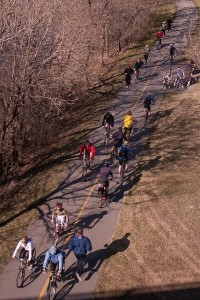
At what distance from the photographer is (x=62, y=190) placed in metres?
17.4

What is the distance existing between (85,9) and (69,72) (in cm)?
1145

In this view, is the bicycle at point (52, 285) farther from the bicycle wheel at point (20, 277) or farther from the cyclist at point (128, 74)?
the cyclist at point (128, 74)

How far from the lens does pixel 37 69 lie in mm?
19672

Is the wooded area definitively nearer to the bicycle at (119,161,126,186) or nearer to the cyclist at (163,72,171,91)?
the bicycle at (119,161,126,186)

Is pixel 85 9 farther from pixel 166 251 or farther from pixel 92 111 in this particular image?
pixel 166 251

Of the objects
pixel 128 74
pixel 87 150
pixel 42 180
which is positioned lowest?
pixel 42 180

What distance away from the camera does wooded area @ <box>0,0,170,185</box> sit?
18312 mm

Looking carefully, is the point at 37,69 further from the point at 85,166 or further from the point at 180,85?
the point at 180,85

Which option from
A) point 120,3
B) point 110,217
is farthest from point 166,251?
point 120,3

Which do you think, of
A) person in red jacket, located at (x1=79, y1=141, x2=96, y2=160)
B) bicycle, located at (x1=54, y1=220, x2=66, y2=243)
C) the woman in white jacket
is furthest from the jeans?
person in red jacket, located at (x1=79, y1=141, x2=96, y2=160)

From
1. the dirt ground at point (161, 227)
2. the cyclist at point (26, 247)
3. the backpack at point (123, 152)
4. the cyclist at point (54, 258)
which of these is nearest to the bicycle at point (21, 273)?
the cyclist at point (26, 247)

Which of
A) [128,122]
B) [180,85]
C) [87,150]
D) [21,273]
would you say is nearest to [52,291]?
[21,273]

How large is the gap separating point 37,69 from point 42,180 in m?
5.79

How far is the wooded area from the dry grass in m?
1.26
